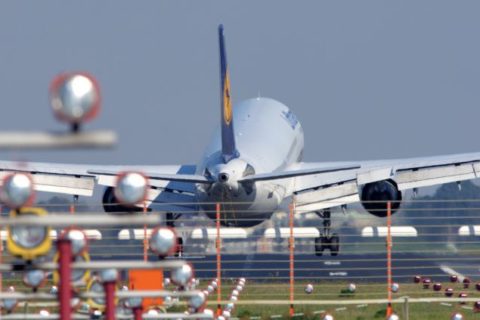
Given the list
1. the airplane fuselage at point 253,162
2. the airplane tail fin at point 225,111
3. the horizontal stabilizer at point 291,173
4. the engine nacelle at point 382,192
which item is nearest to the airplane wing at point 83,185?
the airplane fuselage at point 253,162

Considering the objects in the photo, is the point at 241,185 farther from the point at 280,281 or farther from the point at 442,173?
the point at 442,173

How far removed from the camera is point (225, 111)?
46375mm

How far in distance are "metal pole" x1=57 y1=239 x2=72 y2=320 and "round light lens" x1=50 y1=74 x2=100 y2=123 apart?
1468 mm

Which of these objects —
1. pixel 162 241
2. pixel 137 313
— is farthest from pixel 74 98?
pixel 137 313

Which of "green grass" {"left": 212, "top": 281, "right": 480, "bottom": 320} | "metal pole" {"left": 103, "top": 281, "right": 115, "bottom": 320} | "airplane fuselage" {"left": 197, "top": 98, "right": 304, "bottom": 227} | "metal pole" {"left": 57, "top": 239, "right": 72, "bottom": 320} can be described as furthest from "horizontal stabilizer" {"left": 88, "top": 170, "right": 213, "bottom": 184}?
"metal pole" {"left": 57, "top": 239, "right": 72, "bottom": 320}

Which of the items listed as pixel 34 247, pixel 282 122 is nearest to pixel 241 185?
pixel 282 122

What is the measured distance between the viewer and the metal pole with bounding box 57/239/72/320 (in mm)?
9914

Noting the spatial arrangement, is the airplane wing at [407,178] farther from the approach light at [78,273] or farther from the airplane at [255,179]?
the approach light at [78,273]

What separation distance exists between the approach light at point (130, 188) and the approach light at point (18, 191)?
2.48 ft

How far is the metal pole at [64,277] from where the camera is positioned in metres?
9.91

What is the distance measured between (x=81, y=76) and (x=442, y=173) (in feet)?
139

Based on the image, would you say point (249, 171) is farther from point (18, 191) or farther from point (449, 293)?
point (18, 191)

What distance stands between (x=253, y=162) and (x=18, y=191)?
122 feet

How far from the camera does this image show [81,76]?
891 centimetres
